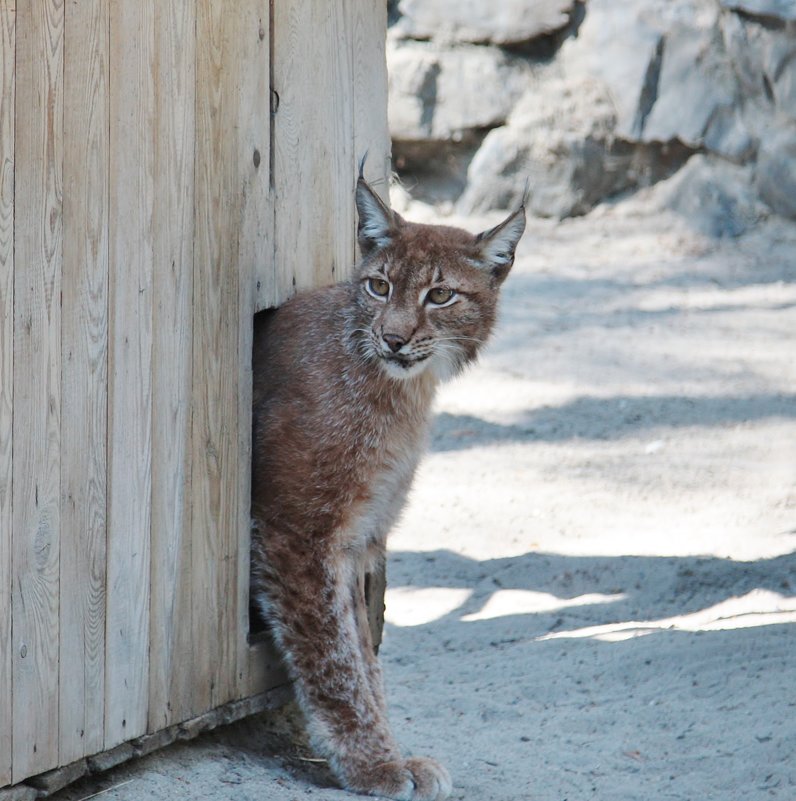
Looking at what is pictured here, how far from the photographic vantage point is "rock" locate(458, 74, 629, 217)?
12.5 m

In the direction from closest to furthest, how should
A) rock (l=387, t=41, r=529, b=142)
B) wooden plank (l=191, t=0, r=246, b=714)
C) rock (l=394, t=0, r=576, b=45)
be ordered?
wooden plank (l=191, t=0, r=246, b=714) < rock (l=394, t=0, r=576, b=45) < rock (l=387, t=41, r=529, b=142)

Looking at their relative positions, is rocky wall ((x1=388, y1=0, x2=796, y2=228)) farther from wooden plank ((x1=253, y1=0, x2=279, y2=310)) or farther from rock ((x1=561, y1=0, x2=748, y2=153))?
wooden plank ((x1=253, y1=0, x2=279, y2=310))

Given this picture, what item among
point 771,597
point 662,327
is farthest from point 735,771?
point 662,327

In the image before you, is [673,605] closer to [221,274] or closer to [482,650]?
[482,650]

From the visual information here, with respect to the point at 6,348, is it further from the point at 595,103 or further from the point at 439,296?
the point at 595,103

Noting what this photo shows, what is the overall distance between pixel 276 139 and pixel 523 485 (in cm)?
398

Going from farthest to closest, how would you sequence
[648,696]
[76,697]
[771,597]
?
[771,597]
[648,696]
[76,697]

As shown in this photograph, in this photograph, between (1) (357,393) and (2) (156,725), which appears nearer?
(2) (156,725)

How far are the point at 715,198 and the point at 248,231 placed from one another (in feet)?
28.4

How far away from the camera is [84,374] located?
3.51 metres

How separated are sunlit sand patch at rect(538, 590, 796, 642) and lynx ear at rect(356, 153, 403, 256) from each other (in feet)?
7.33

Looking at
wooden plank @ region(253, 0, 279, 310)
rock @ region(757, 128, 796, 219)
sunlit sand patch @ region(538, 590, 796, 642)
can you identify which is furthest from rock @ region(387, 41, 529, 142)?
wooden plank @ region(253, 0, 279, 310)

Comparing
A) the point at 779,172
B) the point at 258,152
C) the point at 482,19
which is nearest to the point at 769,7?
the point at 779,172

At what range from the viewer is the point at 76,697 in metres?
3.57
